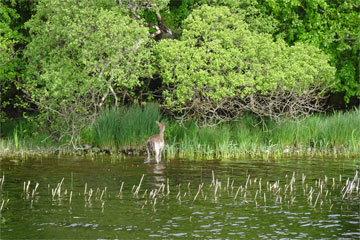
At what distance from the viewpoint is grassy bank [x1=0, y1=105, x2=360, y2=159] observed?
25.3 meters

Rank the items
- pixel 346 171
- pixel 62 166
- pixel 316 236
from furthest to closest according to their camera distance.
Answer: pixel 62 166 → pixel 346 171 → pixel 316 236

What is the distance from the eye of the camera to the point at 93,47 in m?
25.6

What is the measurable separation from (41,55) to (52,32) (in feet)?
4.77

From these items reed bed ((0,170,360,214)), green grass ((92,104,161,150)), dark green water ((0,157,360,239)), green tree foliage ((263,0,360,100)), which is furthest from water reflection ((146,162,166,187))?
green tree foliage ((263,0,360,100))

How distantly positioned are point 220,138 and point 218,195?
9192 millimetres

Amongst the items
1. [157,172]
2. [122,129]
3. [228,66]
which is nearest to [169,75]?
[228,66]

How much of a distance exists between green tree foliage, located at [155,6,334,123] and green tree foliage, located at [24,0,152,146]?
140cm

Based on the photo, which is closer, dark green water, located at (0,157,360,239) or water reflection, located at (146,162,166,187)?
dark green water, located at (0,157,360,239)

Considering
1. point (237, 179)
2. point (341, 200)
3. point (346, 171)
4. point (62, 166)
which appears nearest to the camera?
point (341, 200)

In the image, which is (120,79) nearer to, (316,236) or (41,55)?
(41,55)

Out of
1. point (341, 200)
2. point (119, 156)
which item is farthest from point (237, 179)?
point (119, 156)

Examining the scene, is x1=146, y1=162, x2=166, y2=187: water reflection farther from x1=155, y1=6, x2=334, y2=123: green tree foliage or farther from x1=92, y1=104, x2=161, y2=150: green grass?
x1=155, y1=6, x2=334, y2=123: green tree foliage

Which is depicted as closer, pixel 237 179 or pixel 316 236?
pixel 316 236

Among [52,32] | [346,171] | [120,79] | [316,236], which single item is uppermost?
[52,32]
